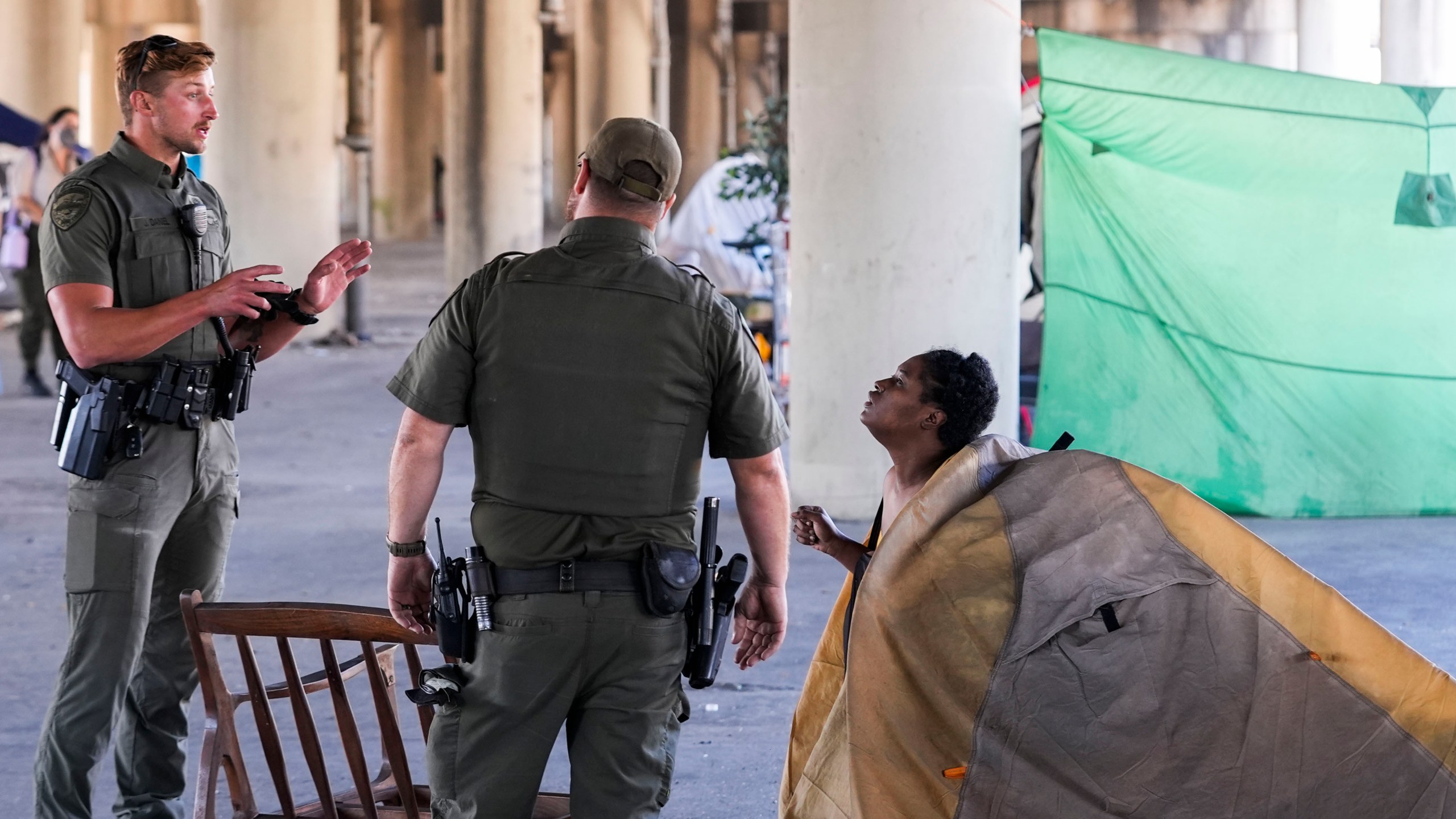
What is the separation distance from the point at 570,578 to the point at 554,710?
0.26m

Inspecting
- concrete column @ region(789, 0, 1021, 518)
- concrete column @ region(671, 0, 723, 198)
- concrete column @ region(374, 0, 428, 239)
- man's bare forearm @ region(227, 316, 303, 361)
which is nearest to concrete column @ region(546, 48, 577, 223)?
concrete column @ region(671, 0, 723, 198)

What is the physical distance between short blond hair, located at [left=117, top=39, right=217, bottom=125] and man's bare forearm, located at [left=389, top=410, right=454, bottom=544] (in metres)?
1.24

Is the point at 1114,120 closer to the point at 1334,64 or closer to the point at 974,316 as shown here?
the point at 974,316

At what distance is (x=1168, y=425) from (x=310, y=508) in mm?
4850

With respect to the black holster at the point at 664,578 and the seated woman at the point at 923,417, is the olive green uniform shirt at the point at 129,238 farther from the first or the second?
the seated woman at the point at 923,417

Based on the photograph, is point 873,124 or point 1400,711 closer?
point 1400,711

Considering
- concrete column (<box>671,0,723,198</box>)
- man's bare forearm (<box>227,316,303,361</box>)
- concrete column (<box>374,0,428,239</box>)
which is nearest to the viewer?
man's bare forearm (<box>227,316,303,361</box>)

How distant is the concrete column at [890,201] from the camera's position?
8.88 m

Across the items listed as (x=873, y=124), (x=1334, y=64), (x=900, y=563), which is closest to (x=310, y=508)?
(x=873, y=124)

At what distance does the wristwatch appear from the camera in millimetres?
3482

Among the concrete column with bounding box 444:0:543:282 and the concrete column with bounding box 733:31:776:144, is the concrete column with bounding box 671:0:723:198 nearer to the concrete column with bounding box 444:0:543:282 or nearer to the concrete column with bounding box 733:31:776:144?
the concrete column with bounding box 733:31:776:144

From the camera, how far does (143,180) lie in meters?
4.14

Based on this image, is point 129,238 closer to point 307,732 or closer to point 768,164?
point 307,732

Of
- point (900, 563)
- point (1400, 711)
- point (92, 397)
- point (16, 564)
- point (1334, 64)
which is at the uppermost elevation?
point (1334, 64)
